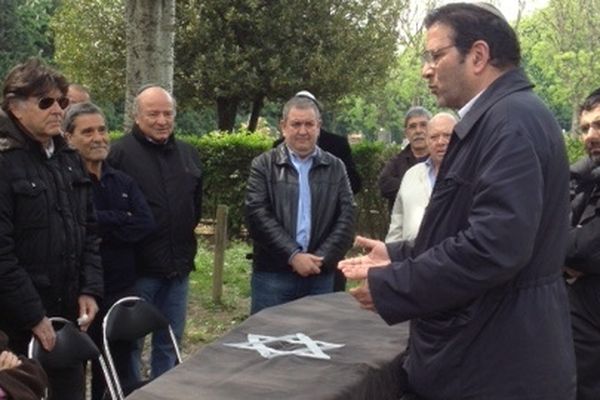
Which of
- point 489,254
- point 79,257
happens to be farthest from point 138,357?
point 489,254

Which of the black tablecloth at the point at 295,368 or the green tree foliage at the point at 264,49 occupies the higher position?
the green tree foliage at the point at 264,49

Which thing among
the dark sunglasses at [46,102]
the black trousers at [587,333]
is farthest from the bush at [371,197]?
the dark sunglasses at [46,102]

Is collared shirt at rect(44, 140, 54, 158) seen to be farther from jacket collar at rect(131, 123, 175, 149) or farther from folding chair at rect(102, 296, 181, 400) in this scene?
jacket collar at rect(131, 123, 175, 149)

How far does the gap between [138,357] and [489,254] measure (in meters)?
3.00

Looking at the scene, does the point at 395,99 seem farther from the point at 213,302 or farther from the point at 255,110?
the point at 213,302

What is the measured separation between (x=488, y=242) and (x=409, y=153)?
498cm

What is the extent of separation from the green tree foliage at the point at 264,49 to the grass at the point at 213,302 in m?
11.7

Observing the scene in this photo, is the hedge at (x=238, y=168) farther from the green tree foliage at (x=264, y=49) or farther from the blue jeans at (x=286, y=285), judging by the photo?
the green tree foliage at (x=264, y=49)

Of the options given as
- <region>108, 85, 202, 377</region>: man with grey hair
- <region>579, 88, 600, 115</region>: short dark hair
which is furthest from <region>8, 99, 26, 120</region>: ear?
<region>579, 88, 600, 115</region>: short dark hair

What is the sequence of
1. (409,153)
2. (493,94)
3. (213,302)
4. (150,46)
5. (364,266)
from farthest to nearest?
(213,302)
(150,46)
(409,153)
(364,266)
(493,94)

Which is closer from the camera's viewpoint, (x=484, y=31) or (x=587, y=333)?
(x=484, y=31)

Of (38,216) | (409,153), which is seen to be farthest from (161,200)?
(409,153)

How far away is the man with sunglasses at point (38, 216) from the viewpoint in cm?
401

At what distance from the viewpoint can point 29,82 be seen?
13.7ft
